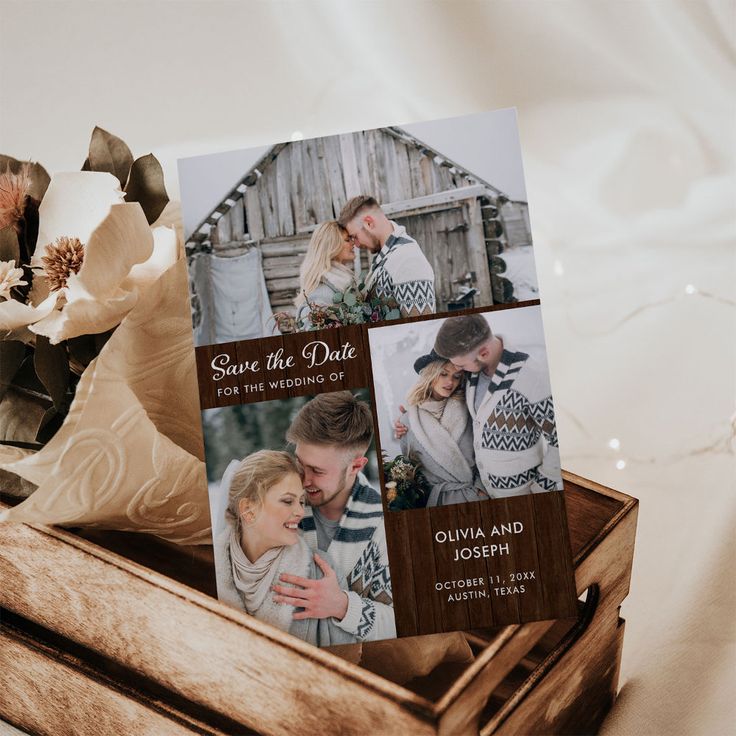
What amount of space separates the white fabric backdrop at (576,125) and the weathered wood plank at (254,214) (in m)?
0.24

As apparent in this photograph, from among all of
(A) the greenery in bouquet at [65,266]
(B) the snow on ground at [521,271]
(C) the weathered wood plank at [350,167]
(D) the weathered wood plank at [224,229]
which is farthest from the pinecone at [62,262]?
(B) the snow on ground at [521,271]

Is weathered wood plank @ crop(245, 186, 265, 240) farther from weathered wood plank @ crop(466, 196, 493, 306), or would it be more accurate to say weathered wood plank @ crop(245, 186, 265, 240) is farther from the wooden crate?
the wooden crate

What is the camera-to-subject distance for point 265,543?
56cm

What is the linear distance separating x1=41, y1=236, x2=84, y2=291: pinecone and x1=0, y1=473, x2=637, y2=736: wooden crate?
19 centimetres

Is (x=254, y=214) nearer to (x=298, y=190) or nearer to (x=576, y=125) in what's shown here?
(x=298, y=190)

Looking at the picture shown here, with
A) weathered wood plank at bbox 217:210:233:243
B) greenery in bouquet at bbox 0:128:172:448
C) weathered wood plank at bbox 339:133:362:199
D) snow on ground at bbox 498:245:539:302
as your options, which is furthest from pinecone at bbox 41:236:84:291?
snow on ground at bbox 498:245:539:302

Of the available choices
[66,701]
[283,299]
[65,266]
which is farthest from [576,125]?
[66,701]

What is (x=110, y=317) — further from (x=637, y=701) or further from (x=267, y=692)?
(x=637, y=701)

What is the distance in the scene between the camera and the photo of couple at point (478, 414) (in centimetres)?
55

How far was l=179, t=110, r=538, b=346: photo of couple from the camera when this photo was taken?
1.81 ft

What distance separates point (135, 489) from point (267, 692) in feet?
0.56

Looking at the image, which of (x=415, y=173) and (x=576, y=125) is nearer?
(x=415, y=173)

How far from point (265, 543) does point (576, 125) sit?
509 millimetres

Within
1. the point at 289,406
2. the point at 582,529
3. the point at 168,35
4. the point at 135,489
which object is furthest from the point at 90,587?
the point at 168,35
